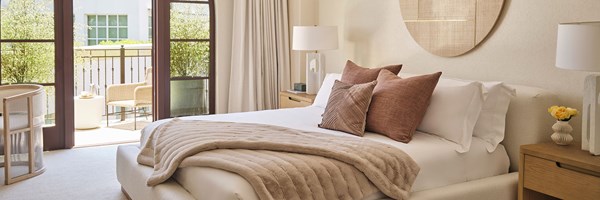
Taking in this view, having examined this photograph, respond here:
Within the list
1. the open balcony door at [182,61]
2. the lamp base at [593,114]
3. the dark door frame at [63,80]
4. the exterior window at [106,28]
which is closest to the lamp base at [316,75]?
the open balcony door at [182,61]

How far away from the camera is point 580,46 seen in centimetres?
258

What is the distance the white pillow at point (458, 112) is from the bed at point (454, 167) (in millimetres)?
53

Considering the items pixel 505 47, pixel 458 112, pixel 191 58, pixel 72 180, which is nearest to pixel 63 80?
pixel 191 58

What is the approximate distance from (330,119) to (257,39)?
252 cm

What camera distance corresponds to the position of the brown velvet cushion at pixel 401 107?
330cm

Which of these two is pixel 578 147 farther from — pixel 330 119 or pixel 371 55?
pixel 371 55

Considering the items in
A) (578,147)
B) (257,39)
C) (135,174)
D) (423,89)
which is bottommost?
(135,174)

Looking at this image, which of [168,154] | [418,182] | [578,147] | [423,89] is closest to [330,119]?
[423,89]

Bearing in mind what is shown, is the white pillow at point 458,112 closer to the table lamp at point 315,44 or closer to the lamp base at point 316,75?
the table lamp at point 315,44

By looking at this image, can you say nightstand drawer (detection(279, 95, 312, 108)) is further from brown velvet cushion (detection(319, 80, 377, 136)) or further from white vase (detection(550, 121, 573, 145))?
white vase (detection(550, 121, 573, 145))

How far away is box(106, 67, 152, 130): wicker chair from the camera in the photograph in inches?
267

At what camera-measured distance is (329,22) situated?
571 cm

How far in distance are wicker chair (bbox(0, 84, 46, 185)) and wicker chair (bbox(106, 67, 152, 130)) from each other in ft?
7.07

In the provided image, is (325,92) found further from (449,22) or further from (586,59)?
(586,59)
